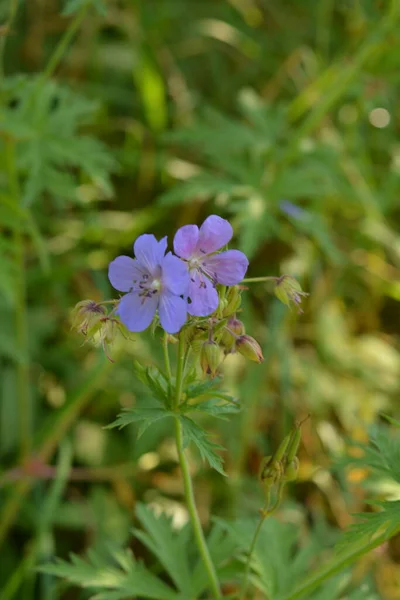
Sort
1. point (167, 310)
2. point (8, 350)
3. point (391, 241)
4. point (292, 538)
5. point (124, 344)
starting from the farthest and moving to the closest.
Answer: point (391, 241) → point (124, 344) → point (8, 350) → point (292, 538) → point (167, 310)

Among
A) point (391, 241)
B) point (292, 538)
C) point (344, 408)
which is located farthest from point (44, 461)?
point (391, 241)

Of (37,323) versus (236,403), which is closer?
(236,403)

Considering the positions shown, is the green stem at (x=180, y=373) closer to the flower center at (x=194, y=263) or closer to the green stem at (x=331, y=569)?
the flower center at (x=194, y=263)

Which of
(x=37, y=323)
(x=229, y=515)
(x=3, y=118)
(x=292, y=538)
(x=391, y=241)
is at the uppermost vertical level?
(x=3, y=118)

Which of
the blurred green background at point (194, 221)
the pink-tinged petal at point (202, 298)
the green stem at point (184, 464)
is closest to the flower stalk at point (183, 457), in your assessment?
the green stem at point (184, 464)

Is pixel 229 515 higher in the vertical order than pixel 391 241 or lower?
lower

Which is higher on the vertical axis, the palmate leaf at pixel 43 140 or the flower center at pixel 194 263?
the flower center at pixel 194 263

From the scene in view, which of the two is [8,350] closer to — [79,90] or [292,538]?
[292,538]
